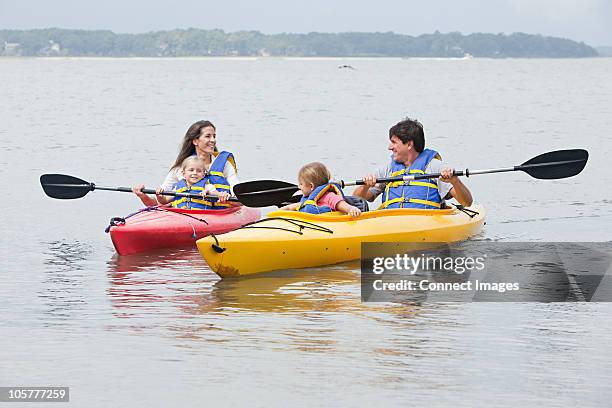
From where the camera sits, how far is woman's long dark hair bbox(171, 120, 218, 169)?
35.2 feet

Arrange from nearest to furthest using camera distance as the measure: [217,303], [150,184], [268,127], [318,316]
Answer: [318,316], [217,303], [150,184], [268,127]

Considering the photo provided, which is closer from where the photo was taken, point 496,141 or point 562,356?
point 562,356

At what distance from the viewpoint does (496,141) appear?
27328mm

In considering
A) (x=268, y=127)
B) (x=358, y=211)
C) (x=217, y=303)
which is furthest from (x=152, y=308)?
(x=268, y=127)

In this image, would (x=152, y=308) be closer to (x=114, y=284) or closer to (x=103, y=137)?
(x=114, y=284)

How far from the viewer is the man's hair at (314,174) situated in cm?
943

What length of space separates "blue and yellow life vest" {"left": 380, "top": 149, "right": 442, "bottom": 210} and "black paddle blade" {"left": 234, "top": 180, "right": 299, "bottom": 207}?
34.3 inches

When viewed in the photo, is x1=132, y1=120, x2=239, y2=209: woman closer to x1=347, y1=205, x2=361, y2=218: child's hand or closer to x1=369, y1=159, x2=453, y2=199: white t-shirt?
x1=369, y1=159, x2=453, y2=199: white t-shirt

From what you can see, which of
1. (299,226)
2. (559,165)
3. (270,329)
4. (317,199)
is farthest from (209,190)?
(270,329)

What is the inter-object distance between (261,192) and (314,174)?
888mm

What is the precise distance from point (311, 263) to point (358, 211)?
1.92 ft

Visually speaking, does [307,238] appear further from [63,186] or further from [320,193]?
[63,186]

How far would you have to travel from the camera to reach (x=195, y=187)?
10.7m

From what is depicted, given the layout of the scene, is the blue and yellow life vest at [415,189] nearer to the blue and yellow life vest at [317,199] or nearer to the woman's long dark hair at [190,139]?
the blue and yellow life vest at [317,199]
